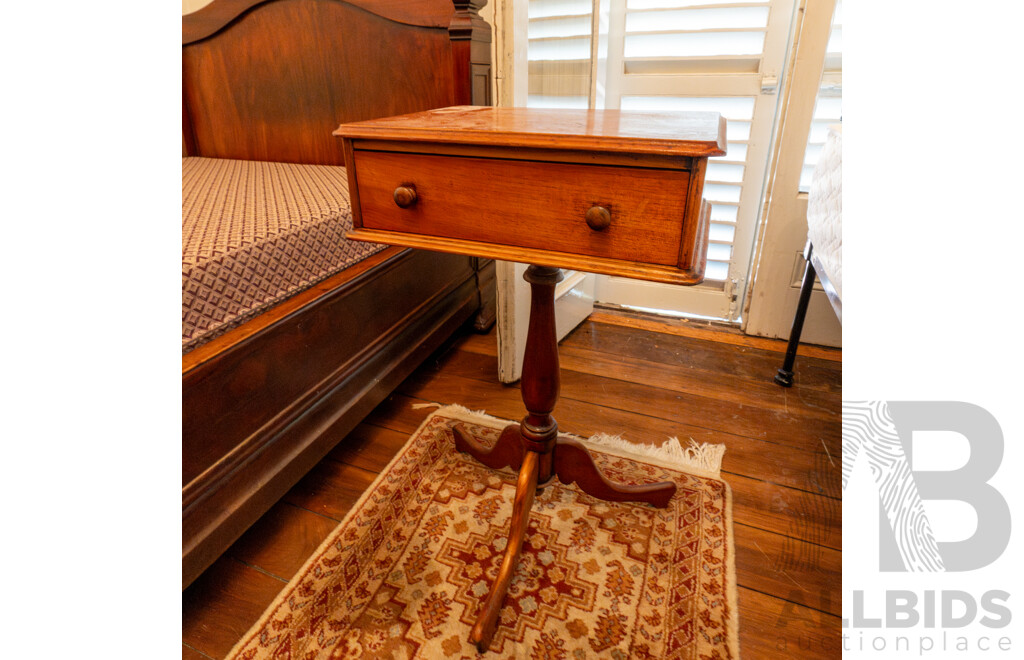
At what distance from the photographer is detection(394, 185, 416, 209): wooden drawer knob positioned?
2.65 feet

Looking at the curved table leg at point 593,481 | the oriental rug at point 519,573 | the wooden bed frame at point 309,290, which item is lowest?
the oriental rug at point 519,573

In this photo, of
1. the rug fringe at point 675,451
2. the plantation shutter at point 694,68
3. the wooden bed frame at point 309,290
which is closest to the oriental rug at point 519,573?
the rug fringe at point 675,451

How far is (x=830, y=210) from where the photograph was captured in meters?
1.28

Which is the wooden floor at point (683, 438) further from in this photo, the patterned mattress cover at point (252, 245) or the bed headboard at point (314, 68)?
the bed headboard at point (314, 68)

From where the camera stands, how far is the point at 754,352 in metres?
1.93

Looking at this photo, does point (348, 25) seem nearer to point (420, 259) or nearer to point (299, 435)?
point (420, 259)

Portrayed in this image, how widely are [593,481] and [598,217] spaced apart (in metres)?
0.72

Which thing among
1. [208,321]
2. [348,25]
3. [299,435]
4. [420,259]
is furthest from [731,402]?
[348,25]

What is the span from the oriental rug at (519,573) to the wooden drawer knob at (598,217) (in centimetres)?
74

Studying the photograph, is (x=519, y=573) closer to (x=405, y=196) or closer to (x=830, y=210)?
(x=405, y=196)

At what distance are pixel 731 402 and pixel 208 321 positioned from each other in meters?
1.40

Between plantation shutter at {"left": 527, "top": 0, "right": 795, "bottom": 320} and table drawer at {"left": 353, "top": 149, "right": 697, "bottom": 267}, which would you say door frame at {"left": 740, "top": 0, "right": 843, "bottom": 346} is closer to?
plantation shutter at {"left": 527, "top": 0, "right": 795, "bottom": 320}

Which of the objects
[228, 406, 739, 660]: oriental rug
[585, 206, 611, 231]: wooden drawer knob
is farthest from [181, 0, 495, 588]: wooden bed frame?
[585, 206, 611, 231]: wooden drawer knob

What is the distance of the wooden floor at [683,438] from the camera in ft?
3.33
